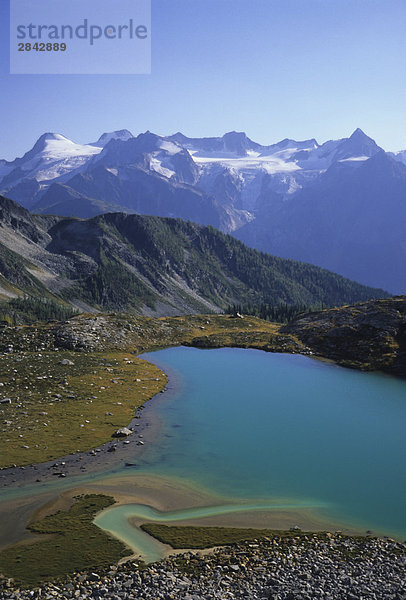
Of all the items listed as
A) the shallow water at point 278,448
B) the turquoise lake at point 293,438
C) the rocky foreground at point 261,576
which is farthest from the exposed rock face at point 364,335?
the rocky foreground at point 261,576

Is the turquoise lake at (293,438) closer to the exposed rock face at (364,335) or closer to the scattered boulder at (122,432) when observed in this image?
the scattered boulder at (122,432)

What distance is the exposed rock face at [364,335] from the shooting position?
302ft

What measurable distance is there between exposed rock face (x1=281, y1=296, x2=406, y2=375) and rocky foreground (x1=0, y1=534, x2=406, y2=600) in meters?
65.8

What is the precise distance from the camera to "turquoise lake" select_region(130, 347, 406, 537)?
125 ft

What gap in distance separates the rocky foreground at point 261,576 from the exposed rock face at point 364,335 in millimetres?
65768

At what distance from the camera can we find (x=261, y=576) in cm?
2566

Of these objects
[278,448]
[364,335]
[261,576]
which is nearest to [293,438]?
[278,448]

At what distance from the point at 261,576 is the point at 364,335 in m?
83.7

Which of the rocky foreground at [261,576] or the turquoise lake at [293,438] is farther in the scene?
the turquoise lake at [293,438]

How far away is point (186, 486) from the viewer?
3894 cm

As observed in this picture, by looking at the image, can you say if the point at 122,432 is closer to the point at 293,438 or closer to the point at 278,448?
the point at 278,448

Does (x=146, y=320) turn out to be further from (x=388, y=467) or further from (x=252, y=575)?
(x=252, y=575)

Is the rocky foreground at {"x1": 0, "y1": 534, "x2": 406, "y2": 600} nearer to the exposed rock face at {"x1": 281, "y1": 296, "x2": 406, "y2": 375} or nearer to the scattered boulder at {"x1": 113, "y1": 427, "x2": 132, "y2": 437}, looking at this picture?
the scattered boulder at {"x1": 113, "y1": 427, "x2": 132, "y2": 437}

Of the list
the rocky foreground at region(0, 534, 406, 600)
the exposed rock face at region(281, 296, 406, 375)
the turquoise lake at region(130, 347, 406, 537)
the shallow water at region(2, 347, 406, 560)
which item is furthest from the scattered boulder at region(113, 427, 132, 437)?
the exposed rock face at region(281, 296, 406, 375)
